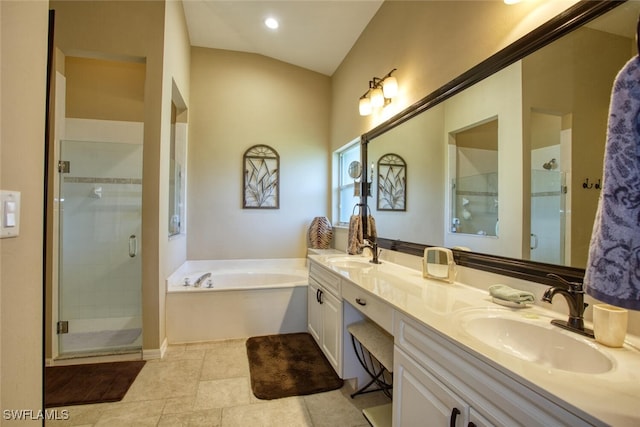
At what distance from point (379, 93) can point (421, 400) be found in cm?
222

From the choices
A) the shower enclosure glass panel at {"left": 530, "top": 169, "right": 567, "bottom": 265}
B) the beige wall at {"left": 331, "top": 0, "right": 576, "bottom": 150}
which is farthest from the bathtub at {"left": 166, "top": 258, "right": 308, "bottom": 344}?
the shower enclosure glass panel at {"left": 530, "top": 169, "right": 567, "bottom": 265}

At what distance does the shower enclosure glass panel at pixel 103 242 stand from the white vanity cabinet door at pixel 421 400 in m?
2.47

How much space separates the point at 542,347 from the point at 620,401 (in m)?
0.46

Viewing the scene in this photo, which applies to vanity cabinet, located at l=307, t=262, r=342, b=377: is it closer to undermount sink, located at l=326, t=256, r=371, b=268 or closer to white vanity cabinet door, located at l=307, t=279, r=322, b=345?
white vanity cabinet door, located at l=307, t=279, r=322, b=345

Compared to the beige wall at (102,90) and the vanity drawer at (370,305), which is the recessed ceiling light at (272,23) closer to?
the beige wall at (102,90)

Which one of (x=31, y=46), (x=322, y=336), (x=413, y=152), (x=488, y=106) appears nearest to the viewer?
(x=31, y=46)

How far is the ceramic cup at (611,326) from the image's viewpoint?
834mm

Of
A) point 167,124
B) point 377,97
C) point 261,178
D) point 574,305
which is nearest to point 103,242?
point 167,124

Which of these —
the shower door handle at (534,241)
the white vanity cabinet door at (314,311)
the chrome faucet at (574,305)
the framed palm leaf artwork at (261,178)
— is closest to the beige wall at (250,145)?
the framed palm leaf artwork at (261,178)

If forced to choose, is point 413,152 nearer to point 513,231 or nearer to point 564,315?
point 513,231

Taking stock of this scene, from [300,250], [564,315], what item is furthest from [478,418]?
[300,250]

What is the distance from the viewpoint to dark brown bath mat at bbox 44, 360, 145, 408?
1859 millimetres

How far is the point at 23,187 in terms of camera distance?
0.81m

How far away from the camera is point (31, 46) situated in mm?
816
